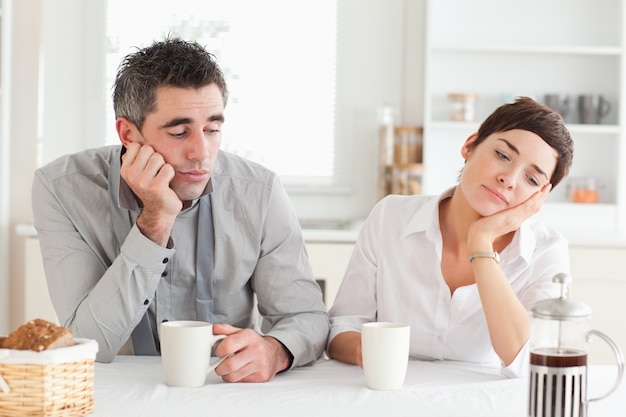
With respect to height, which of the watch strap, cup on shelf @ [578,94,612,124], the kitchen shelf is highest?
the kitchen shelf

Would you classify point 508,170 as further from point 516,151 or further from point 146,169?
point 146,169

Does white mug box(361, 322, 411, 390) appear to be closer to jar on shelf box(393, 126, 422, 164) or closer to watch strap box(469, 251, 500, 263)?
watch strap box(469, 251, 500, 263)

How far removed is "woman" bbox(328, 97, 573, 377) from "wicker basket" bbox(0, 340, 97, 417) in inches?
22.1

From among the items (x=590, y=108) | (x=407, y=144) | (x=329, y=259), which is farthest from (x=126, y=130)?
(x=590, y=108)

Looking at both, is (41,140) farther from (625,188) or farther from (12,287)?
(625,188)

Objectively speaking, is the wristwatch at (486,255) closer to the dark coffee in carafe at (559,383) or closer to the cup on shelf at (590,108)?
the dark coffee in carafe at (559,383)

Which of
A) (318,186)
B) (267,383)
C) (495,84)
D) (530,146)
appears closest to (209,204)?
(267,383)

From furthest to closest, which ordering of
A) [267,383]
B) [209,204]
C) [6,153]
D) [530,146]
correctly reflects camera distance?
[6,153] → [209,204] → [530,146] → [267,383]

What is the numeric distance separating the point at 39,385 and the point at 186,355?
26 centimetres

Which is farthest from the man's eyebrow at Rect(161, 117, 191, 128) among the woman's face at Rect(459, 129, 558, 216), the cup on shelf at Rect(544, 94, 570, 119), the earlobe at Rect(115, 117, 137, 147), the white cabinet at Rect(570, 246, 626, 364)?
the cup on shelf at Rect(544, 94, 570, 119)

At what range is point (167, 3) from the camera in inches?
151

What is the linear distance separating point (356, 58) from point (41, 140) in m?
1.41

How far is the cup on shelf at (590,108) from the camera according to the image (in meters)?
3.73

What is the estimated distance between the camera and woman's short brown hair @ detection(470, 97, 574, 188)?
67.1 inches
